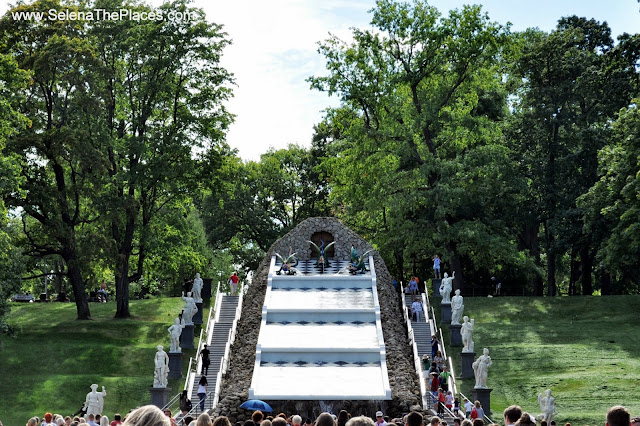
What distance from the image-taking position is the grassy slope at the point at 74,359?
32156 mm

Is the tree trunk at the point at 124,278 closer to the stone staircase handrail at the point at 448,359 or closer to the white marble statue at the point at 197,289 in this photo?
the white marble statue at the point at 197,289

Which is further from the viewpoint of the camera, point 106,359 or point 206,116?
point 206,116

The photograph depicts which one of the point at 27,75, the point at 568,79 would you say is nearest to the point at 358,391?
the point at 27,75

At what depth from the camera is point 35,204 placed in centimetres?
4088

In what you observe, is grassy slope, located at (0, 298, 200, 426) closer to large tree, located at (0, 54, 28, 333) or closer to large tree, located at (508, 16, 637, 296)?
large tree, located at (0, 54, 28, 333)

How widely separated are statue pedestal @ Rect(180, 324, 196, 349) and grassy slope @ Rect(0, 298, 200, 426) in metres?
0.34

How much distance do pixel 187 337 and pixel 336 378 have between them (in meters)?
9.47

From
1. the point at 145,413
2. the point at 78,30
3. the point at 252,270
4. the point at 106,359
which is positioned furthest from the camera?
the point at 252,270

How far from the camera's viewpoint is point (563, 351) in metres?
34.9

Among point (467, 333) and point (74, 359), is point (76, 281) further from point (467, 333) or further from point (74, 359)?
point (467, 333)

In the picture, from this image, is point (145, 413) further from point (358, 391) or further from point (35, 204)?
point (35, 204)

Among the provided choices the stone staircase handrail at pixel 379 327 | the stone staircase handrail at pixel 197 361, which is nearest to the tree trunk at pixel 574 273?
the stone staircase handrail at pixel 379 327

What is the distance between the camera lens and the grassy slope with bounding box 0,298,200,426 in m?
32.2

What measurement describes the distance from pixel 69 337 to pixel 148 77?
13455 millimetres
